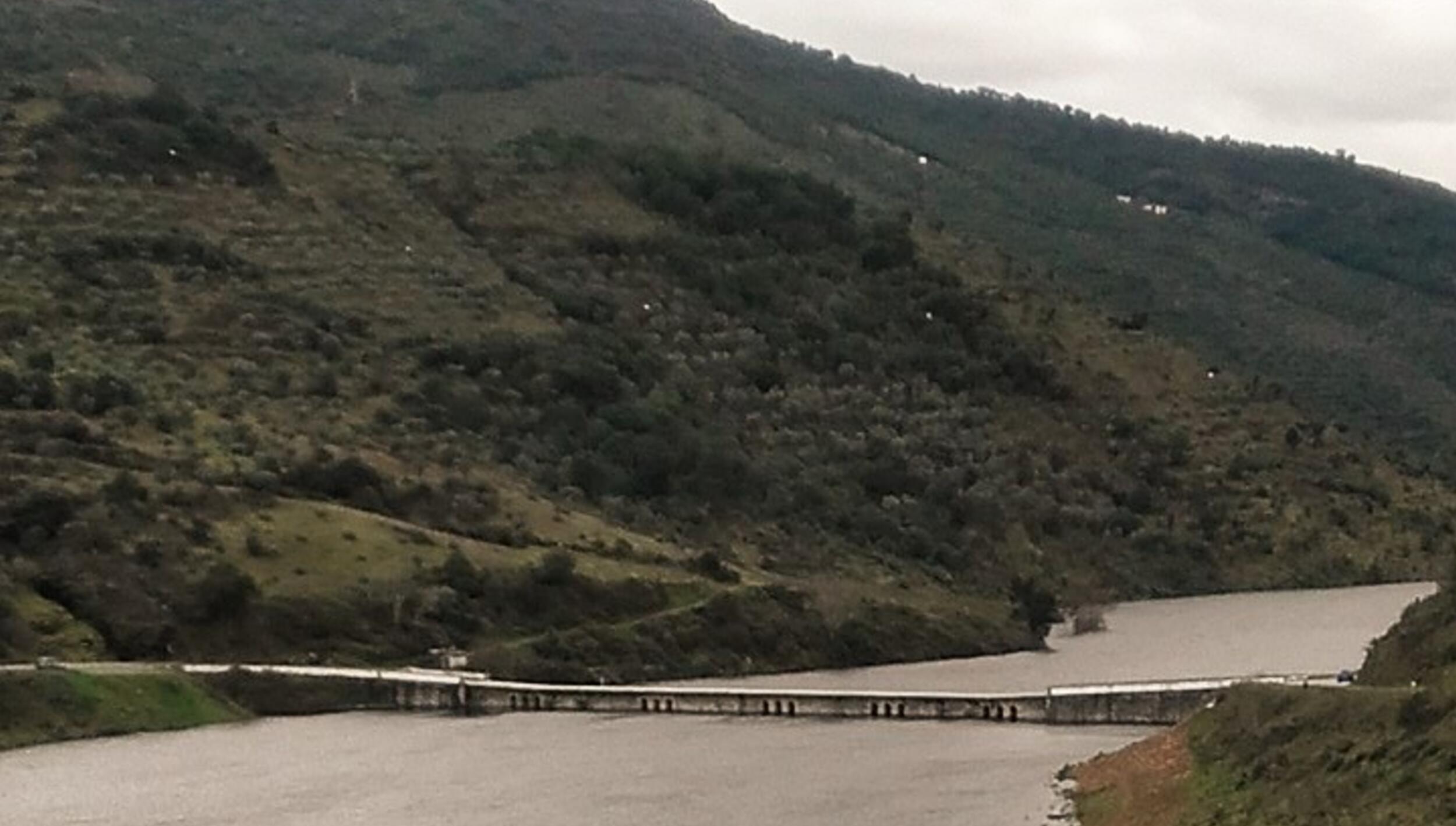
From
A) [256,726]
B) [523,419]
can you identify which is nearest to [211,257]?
[523,419]

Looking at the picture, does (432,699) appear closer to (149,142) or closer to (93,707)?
(93,707)

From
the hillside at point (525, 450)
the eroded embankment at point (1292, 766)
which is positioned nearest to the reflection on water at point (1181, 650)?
the hillside at point (525, 450)

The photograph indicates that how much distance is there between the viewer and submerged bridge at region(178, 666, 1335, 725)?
98.9 m

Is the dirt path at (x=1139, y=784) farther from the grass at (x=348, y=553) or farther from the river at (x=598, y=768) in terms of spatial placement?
the grass at (x=348, y=553)

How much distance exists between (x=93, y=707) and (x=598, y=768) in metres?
26.6

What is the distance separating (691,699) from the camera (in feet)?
355

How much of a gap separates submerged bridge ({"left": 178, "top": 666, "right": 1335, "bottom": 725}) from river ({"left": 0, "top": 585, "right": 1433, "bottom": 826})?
253 centimetres

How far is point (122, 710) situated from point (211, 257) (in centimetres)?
7050

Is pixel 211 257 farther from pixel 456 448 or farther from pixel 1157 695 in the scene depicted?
pixel 1157 695

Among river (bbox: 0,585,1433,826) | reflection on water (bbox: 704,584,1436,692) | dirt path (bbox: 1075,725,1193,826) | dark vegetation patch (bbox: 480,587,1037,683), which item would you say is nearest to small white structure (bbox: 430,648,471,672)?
dark vegetation patch (bbox: 480,587,1037,683)

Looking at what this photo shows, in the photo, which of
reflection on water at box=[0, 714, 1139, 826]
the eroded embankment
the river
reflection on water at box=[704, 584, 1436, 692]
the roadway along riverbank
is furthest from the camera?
reflection on water at box=[704, 584, 1436, 692]

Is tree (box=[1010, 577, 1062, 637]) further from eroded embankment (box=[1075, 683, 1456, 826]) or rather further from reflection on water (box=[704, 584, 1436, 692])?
eroded embankment (box=[1075, 683, 1456, 826])

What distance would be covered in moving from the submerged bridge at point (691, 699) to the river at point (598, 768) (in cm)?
253

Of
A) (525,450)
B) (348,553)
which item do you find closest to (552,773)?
(348,553)
